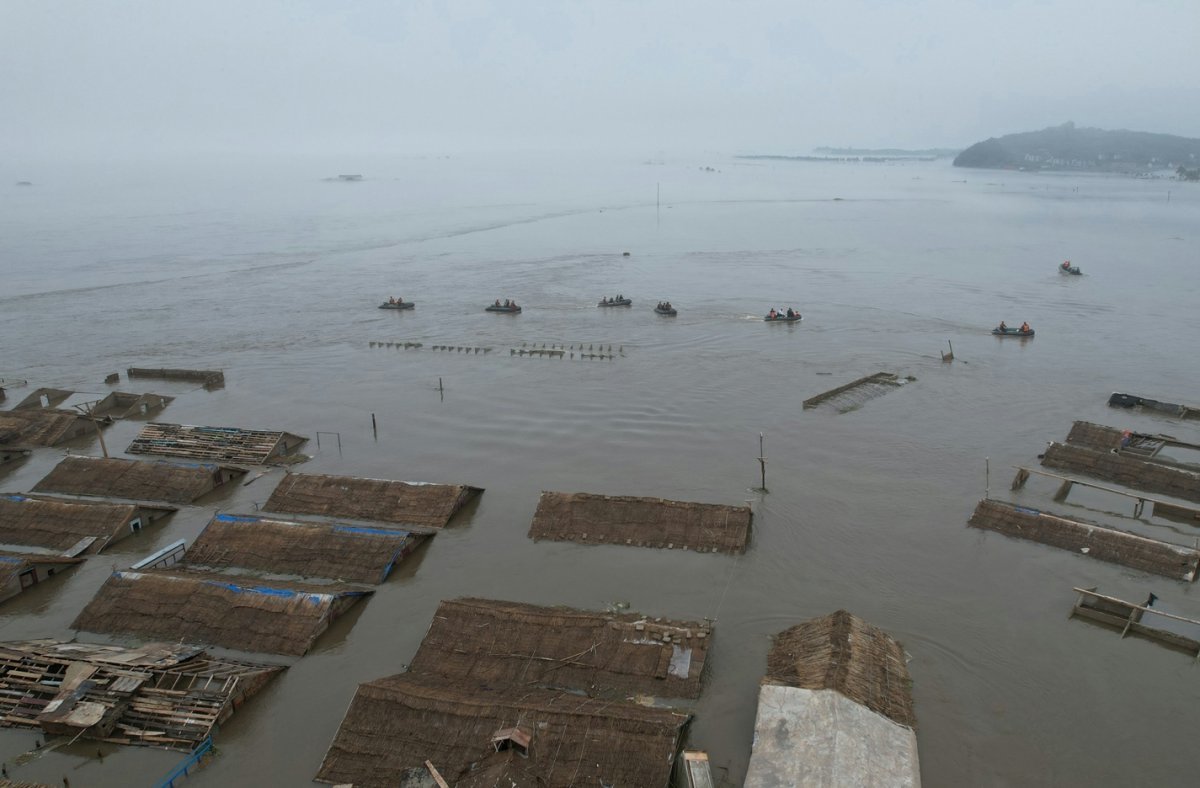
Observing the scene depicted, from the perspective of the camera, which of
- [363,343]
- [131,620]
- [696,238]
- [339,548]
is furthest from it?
[696,238]

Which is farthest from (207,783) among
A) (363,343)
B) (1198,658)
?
(363,343)

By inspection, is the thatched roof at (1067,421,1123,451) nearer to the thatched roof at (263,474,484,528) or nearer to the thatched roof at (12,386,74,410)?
the thatched roof at (263,474,484,528)

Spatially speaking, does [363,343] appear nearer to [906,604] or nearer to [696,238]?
[906,604]

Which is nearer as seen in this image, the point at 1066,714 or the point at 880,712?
the point at 880,712

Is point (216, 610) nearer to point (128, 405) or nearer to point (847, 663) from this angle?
point (847, 663)

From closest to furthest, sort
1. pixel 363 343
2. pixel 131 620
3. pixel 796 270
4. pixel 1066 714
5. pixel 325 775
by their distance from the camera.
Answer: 1. pixel 325 775
2. pixel 1066 714
3. pixel 131 620
4. pixel 363 343
5. pixel 796 270

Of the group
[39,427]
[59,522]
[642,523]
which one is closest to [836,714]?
[642,523]

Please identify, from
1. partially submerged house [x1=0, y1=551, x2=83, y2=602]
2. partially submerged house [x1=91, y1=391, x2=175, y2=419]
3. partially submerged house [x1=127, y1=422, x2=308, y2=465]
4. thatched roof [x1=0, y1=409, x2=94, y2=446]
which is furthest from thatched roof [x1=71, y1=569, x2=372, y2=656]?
partially submerged house [x1=91, y1=391, x2=175, y2=419]
